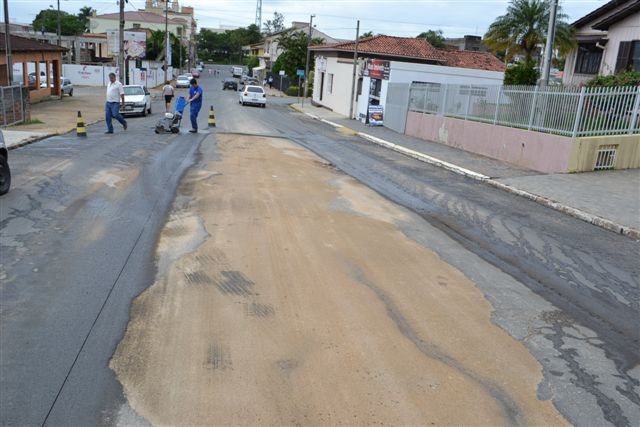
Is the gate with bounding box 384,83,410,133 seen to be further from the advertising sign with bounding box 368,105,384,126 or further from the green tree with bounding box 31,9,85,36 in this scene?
the green tree with bounding box 31,9,85,36

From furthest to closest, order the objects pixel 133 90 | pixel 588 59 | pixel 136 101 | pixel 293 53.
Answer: pixel 293 53, pixel 588 59, pixel 133 90, pixel 136 101

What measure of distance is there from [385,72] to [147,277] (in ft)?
88.6

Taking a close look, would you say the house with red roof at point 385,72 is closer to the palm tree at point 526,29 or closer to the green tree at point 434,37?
the palm tree at point 526,29

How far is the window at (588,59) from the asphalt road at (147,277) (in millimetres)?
23414

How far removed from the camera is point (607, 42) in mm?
28516

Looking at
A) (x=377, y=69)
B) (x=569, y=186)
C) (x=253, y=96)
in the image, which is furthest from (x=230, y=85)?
(x=569, y=186)

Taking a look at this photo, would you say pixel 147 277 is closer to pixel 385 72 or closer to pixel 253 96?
pixel 385 72

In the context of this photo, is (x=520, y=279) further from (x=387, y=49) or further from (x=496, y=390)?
(x=387, y=49)

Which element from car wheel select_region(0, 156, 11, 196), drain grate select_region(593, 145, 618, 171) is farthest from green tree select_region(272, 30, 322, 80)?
car wheel select_region(0, 156, 11, 196)

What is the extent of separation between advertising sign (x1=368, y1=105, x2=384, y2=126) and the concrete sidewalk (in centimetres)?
1050

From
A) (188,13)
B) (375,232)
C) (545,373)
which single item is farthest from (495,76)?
(188,13)

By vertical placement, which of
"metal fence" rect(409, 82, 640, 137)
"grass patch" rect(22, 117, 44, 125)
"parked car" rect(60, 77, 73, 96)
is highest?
"metal fence" rect(409, 82, 640, 137)

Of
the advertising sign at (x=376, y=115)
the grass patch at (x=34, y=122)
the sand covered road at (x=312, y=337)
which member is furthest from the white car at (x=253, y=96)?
the sand covered road at (x=312, y=337)

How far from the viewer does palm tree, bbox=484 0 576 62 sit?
31.6 metres
